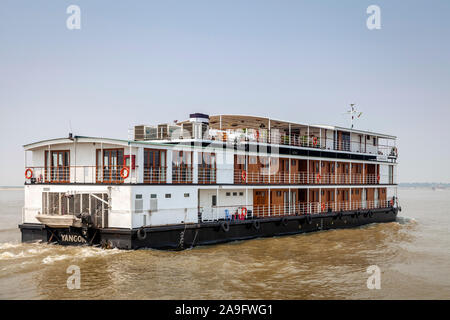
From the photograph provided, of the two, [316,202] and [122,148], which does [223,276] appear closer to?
[122,148]

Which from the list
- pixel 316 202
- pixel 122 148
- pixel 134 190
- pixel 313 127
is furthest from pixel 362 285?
pixel 313 127

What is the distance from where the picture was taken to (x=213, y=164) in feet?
79.5

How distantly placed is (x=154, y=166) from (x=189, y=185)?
2.14 m

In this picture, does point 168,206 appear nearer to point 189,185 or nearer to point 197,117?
point 189,185

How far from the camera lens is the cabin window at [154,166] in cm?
2080

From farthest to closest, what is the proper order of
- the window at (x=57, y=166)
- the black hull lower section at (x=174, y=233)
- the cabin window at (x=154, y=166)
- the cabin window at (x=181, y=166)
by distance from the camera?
the window at (x=57, y=166)
the cabin window at (x=181, y=166)
the cabin window at (x=154, y=166)
the black hull lower section at (x=174, y=233)

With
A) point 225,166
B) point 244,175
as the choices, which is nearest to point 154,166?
point 225,166

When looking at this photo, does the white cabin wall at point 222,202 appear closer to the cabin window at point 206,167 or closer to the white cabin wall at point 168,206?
the cabin window at point 206,167

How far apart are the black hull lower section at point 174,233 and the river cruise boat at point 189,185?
0.16 feet

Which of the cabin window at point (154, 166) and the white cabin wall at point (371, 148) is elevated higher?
the white cabin wall at point (371, 148)

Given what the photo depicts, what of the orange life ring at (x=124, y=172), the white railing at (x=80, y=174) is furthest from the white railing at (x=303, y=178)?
the orange life ring at (x=124, y=172)

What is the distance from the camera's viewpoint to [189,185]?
72.7ft

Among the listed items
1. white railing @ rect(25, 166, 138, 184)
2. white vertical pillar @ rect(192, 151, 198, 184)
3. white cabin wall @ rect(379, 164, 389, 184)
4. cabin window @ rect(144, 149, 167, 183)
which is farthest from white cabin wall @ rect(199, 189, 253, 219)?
white cabin wall @ rect(379, 164, 389, 184)
